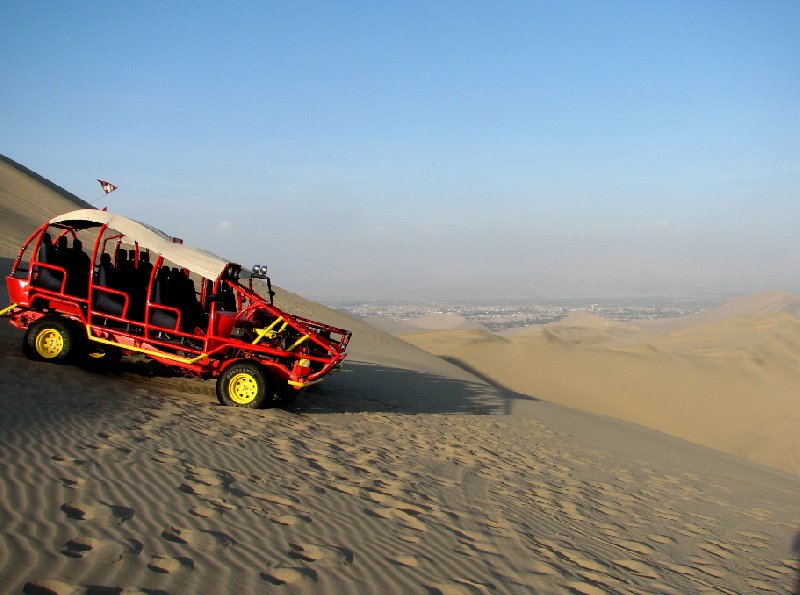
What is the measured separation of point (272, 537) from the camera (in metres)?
4.59

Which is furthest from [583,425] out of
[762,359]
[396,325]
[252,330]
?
[396,325]

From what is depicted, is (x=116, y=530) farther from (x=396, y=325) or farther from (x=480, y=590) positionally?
(x=396, y=325)

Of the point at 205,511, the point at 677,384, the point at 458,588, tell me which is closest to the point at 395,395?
the point at 205,511

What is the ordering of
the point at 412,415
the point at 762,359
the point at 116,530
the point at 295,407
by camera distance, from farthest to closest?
the point at 762,359, the point at 412,415, the point at 295,407, the point at 116,530

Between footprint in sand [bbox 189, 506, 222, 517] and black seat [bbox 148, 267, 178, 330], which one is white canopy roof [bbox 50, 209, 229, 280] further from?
footprint in sand [bbox 189, 506, 222, 517]

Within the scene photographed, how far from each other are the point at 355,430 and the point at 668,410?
58.1 feet

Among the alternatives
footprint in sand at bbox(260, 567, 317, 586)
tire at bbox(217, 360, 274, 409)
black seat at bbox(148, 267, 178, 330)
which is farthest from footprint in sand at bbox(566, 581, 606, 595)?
black seat at bbox(148, 267, 178, 330)

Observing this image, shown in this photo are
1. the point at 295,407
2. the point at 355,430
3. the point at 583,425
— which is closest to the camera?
the point at 355,430

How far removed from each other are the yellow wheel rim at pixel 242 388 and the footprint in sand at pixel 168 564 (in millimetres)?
4963

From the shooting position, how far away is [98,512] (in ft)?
14.4

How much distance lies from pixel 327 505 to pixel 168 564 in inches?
70.9

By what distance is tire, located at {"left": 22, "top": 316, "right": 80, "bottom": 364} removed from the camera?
908 cm

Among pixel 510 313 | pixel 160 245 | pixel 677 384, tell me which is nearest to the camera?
pixel 160 245

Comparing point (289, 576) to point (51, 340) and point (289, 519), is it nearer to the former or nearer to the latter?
point (289, 519)
